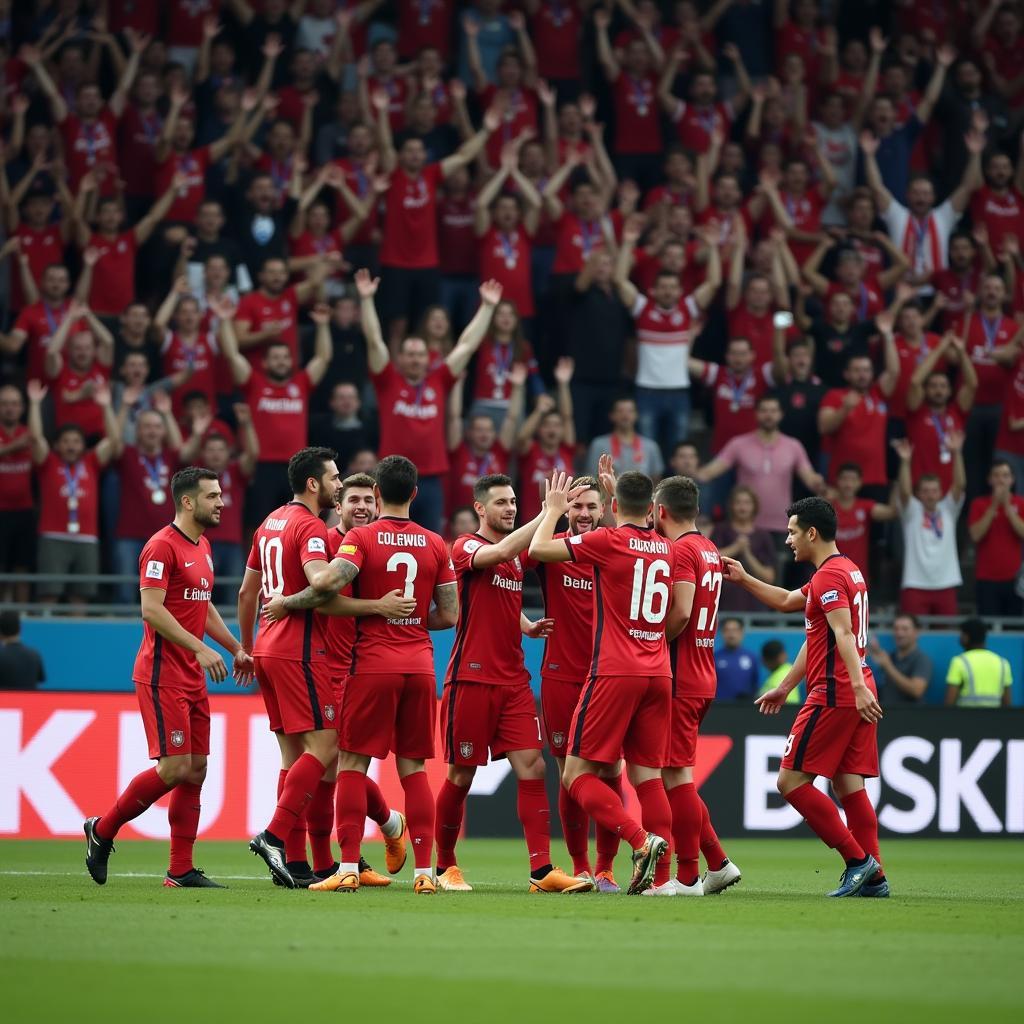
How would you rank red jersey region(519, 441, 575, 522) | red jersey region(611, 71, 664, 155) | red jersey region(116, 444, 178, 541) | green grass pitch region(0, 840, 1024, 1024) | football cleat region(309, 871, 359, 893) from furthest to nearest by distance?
red jersey region(611, 71, 664, 155)
red jersey region(519, 441, 575, 522)
red jersey region(116, 444, 178, 541)
football cleat region(309, 871, 359, 893)
green grass pitch region(0, 840, 1024, 1024)

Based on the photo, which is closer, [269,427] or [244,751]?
[244,751]

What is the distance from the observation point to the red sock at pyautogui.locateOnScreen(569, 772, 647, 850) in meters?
9.77

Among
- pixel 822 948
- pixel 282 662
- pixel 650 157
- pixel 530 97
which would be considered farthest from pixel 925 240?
pixel 822 948

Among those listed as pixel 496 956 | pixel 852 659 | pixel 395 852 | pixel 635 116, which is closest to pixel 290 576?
pixel 395 852

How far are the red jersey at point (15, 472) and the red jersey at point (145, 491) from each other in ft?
3.06

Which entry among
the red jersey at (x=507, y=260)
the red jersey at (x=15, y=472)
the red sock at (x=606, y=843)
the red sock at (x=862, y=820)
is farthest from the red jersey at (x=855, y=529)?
the red sock at (x=606, y=843)

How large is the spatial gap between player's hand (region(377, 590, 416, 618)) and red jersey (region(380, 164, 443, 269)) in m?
10.3

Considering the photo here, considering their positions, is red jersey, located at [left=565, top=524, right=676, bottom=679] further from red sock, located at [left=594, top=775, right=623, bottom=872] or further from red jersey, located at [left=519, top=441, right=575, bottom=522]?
red jersey, located at [left=519, top=441, right=575, bottom=522]

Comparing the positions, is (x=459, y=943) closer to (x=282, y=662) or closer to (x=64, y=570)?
(x=282, y=662)

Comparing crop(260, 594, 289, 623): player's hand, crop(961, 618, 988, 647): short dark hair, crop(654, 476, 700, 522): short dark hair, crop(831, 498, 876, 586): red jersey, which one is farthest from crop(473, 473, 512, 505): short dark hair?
crop(831, 498, 876, 586): red jersey

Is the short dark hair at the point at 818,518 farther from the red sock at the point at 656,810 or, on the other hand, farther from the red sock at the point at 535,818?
the red sock at the point at 535,818

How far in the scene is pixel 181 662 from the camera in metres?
10.5

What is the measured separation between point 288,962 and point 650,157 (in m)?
16.3

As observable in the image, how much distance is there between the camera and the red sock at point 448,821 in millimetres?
10484
